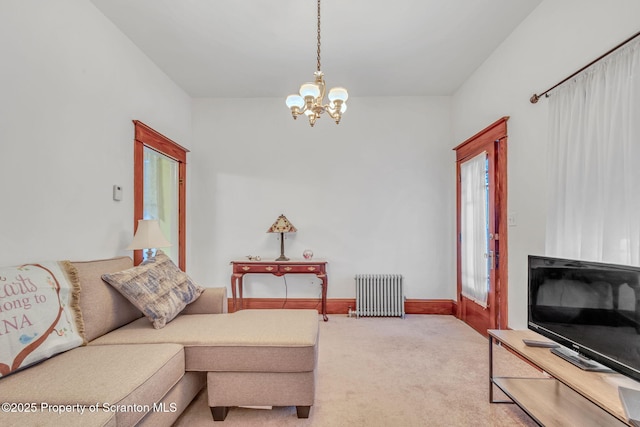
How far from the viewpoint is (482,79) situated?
3.29m

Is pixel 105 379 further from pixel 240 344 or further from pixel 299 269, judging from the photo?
pixel 299 269

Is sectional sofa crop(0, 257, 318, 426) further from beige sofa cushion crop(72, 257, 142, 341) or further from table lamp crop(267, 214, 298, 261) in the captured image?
table lamp crop(267, 214, 298, 261)

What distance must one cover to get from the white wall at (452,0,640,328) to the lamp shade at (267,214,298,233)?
7.87 ft

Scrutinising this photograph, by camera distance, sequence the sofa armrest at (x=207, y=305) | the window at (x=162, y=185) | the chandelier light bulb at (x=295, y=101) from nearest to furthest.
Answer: the chandelier light bulb at (x=295, y=101) < the sofa armrest at (x=207, y=305) < the window at (x=162, y=185)

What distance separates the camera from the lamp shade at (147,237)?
8.52 ft

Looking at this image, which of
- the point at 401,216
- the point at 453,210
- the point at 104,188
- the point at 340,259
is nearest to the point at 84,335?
the point at 104,188

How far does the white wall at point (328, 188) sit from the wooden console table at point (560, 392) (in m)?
2.19

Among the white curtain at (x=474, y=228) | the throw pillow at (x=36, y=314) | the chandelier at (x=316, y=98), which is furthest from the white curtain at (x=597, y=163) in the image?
the throw pillow at (x=36, y=314)

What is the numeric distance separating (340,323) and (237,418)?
1961mm

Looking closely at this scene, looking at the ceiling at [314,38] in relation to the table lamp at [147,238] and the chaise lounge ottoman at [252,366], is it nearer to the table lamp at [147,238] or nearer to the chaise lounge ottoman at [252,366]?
the table lamp at [147,238]

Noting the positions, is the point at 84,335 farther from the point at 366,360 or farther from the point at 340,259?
the point at 340,259

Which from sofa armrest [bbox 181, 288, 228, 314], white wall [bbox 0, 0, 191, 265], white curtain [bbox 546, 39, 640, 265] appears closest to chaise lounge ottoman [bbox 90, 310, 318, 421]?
sofa armrest [bbox 181, 288, 228, 314]

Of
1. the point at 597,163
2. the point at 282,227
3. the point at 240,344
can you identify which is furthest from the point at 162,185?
the point at 597,163

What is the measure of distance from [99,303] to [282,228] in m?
2.17
